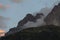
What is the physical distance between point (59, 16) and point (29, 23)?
30990 mm

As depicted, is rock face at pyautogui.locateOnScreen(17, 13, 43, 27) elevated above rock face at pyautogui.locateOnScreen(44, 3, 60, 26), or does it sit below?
above

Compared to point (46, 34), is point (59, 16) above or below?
above

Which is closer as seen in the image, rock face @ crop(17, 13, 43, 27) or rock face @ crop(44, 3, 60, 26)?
rock face @ crop(44, 3, 60, 26)

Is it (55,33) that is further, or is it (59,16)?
(59,16)

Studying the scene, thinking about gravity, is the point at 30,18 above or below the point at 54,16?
above

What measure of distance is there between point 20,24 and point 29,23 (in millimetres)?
7343

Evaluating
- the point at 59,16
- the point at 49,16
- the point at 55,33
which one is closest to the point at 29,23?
the point at 49,16

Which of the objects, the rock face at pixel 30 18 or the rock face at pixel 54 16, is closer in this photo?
the rock face at pixel 54 16

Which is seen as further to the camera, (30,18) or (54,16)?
(30,18)

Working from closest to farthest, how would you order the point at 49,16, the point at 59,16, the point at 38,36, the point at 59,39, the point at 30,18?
the point at 59,39 → the point at 38,36 → the point at 59,16 → the point at 49,16 → the point at 30,18

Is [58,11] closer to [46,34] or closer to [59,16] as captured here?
[59,16]

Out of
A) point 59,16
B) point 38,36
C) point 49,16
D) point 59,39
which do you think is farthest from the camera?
point 49,16

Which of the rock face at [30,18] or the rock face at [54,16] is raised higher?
the rock face at [30,18]

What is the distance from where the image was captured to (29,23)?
187m
